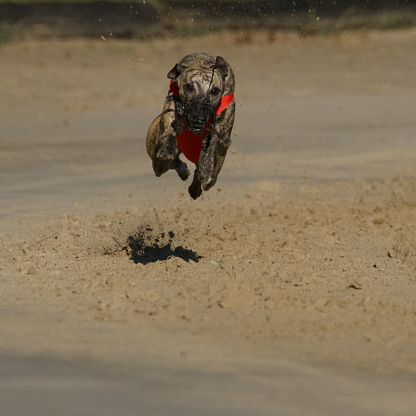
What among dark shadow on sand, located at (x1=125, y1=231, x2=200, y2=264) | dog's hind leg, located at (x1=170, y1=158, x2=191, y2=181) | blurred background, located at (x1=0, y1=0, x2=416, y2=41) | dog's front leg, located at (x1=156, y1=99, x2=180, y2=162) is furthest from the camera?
blurred background, located at (x1=0, y1=0, x2=416, y2=41)

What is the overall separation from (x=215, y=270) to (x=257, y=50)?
577 inches

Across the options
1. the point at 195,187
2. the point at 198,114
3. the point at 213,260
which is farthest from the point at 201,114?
the point at 213,260

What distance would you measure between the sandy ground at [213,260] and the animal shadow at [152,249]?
0.03 m

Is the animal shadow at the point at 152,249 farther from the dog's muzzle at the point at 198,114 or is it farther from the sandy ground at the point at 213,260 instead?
the dog's muzzle at the point at 198,114

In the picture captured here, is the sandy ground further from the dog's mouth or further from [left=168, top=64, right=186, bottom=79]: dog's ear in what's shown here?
[left=168, top=64, right=186, bottom=79]: dog's ear

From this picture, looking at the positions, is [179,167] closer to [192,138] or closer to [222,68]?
[192,138]

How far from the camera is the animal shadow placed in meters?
7.57

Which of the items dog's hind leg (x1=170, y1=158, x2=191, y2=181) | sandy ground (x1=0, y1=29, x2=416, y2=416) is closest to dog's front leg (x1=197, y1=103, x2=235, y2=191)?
dog's hind leg (x1=170, y1=158, x2=191, y2=181)

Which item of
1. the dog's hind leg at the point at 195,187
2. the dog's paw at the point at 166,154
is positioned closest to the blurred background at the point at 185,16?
the dog's hind leg at the point at 195,187

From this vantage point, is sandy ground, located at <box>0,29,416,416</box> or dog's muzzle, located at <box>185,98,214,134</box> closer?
sandy ground, located at <box>0,29,416,416</box>

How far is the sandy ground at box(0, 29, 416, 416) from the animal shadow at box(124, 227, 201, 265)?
29 mm

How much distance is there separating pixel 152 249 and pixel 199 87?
2.45 metres

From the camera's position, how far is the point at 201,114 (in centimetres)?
583

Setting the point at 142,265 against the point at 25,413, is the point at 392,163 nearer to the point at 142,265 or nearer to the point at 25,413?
the point at 142,265
